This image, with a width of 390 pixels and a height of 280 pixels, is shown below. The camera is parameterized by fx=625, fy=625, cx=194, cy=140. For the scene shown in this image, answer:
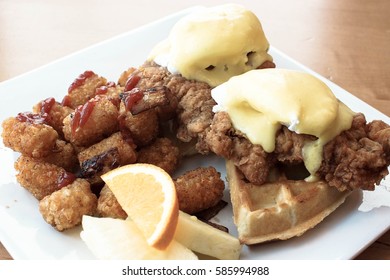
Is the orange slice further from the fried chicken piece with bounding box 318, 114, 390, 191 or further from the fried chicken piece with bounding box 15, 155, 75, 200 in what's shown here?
the fried chicken piece with bounding box 318, 114, 390, 191

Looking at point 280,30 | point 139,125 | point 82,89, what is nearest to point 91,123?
point 139,125

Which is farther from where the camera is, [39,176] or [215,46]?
[215,46]

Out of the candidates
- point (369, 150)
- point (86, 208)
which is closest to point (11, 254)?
point (86, 208)

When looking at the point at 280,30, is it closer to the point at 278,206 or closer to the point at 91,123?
the point at 91,123

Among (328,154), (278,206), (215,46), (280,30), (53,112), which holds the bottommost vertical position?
(280,30)

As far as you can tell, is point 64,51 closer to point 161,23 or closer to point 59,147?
point 161,23

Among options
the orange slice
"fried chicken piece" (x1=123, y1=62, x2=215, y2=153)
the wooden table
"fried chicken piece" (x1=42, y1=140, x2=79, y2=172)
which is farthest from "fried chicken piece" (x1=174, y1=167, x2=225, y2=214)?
the wooden table
